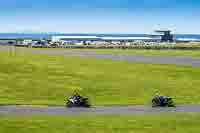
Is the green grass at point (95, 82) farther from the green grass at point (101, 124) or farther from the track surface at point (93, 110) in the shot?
the green grass at point (101, 124)

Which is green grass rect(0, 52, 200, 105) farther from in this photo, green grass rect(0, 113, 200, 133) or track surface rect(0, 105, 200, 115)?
green grass rect(0, 113, 200, 133)

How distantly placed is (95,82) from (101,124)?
3237 cm

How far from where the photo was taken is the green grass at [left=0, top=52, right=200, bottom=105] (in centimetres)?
5816

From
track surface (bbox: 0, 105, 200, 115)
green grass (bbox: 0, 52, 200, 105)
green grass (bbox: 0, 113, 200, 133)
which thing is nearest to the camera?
green grass (bbox: 0, 113, 200, 133)

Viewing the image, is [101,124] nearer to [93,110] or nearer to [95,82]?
[93,110]

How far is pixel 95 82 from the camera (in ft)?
228

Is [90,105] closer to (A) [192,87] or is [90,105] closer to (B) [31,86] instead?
(B) [31,86]

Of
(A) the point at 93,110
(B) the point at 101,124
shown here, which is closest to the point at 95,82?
(A) the point at 93,110

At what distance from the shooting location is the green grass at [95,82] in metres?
58.2

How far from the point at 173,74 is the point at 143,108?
31982mm

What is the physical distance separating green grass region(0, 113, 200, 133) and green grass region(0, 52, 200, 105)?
40.9ft

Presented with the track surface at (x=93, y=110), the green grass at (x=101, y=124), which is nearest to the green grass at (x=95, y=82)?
the track surface at (x=93, y=110)

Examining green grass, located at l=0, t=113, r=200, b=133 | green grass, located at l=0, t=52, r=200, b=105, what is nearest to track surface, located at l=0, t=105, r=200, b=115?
green grass, located at l=0, t=113, r=200, b=133

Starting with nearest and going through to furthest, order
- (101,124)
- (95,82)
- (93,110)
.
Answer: (101,124) → (93,110) → (95,82)
